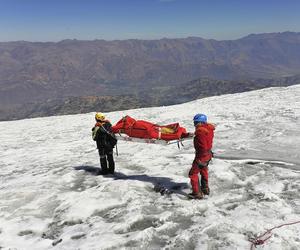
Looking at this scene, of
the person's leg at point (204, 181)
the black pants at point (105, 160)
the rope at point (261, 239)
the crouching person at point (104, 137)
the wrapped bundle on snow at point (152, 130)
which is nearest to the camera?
the rope at point (261, 239)

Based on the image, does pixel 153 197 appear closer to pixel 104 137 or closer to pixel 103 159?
pixel 103 159

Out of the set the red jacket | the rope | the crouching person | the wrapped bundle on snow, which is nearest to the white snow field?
the rope

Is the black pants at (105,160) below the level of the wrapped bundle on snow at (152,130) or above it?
below

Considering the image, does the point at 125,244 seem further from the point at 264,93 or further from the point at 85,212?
the point at 264,93

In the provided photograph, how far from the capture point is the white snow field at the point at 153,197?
26.7ft

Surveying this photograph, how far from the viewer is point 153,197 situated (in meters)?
10.7

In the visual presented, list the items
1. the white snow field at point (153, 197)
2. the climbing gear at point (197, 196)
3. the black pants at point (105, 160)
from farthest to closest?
the black pants at point (105, 160) < the climbing gear at point (197, 196) < the white snow field at point (153, 197)

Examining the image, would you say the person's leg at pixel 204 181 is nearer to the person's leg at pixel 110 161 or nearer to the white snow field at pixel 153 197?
the white snow field at pixel 153 197

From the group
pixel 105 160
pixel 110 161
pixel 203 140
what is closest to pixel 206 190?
pixel 203 140

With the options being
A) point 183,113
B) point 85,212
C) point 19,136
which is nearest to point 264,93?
point 183,113

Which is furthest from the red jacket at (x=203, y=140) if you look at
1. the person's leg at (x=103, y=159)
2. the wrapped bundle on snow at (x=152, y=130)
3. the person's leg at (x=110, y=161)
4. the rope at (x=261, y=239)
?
the person's leg at (x=103, y=159)

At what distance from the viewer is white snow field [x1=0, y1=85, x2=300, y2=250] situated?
8148mm

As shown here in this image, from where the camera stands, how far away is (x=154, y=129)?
12.4 metres

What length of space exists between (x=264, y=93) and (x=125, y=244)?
2850 centimetres
